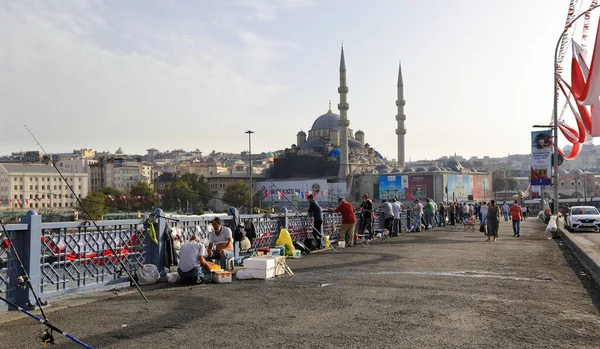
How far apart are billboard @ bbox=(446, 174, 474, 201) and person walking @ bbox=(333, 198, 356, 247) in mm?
83981

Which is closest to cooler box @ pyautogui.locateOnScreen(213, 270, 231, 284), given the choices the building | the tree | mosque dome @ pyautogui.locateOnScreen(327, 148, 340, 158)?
the building

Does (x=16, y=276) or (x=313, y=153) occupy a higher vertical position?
(x=313, y=153)

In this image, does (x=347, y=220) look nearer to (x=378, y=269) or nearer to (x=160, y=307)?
(x=378, y=269)

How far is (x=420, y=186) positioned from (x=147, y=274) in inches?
3675

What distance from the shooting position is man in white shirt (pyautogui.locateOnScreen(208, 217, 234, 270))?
10.7 metres

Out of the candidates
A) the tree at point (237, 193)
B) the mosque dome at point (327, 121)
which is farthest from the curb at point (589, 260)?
the mosque dome at point (327, 121)

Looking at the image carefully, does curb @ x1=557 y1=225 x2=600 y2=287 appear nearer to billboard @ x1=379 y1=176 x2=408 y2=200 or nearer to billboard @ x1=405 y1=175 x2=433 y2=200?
billboard @ x1=405 y1=175 x2=433 y2=200

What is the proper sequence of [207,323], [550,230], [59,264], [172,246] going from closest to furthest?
[207,323] < [59,264] < [172,246] < [550,230]

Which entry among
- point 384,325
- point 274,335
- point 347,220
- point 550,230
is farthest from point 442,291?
point 550,230

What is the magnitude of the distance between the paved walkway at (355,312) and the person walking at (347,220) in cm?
508

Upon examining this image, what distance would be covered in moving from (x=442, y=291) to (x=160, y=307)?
3.74m

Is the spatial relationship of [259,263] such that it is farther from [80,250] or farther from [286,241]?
[286,241]

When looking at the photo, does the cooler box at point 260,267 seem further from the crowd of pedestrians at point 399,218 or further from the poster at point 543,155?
the poster at point 543,155

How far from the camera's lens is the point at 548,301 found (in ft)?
24.0
